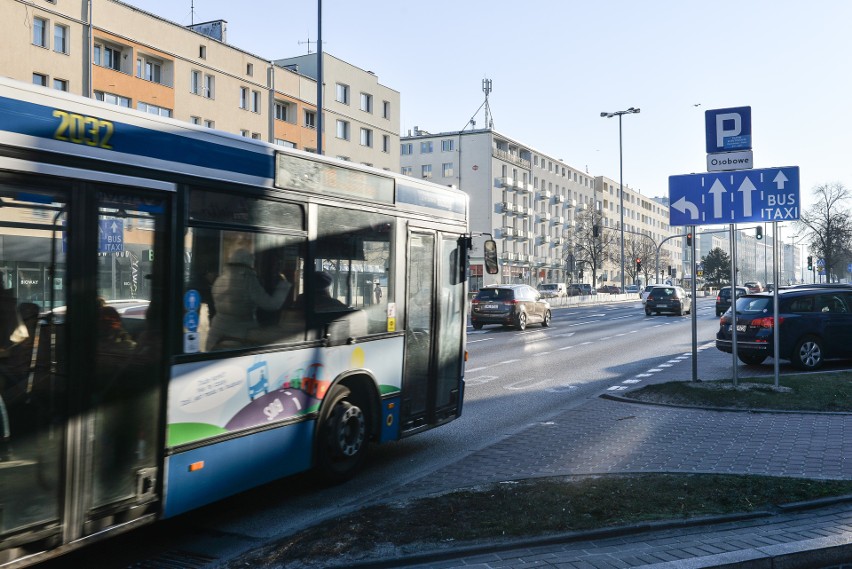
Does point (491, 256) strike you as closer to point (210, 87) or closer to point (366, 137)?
point (210, 87)

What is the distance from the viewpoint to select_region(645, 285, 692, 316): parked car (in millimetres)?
41000

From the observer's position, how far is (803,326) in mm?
15547

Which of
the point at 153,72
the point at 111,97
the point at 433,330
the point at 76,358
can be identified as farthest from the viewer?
the point at 153,72

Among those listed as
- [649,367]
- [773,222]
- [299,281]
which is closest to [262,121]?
[649,367]

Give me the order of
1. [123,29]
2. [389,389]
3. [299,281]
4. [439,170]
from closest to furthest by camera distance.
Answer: [299,281] → [389,389] → [123,29] → [439,170]

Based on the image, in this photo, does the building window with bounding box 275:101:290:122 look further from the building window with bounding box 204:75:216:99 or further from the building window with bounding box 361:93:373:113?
the building window with bounding box 361:93:373:113

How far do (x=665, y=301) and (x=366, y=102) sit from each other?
34512 millimetres

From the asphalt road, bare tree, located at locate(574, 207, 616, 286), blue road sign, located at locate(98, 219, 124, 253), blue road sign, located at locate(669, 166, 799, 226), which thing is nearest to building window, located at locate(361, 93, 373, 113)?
bare tree, located at locate(574, 207, 616, 286)

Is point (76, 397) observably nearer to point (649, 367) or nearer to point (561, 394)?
point (561, 394)

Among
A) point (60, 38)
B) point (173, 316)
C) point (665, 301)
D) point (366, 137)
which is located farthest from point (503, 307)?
point (366, 137)

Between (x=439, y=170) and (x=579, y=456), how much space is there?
9176 centimetres

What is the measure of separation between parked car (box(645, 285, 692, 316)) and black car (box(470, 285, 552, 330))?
13202 mm

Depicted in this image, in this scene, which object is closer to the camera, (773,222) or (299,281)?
(299,281)

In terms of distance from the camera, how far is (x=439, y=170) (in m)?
98.1
